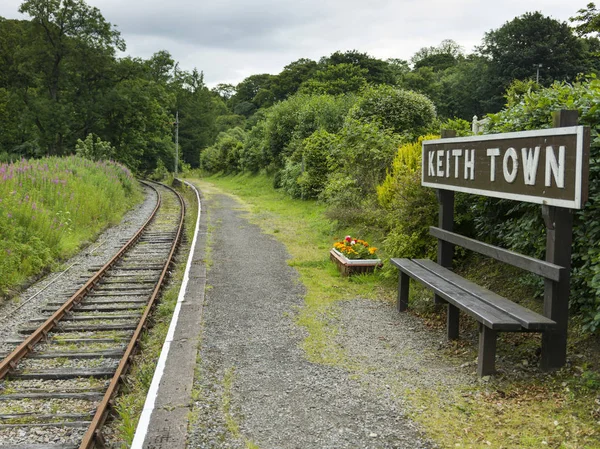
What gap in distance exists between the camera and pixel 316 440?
403 cm

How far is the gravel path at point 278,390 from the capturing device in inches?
161

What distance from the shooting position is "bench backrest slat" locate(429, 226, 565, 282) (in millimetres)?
4582

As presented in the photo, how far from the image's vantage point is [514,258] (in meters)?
5.24

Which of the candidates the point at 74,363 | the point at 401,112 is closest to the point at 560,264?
the point at 74,363

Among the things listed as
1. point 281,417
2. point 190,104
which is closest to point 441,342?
point 281,417

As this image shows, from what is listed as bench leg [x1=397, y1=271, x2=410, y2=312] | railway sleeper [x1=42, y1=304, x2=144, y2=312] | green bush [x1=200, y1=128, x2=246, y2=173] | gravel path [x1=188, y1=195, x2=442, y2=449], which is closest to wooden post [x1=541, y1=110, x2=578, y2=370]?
gravel path [x1=188, y1=195, x2=442, y2=449]

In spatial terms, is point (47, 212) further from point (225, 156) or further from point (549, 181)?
point (225, 156)

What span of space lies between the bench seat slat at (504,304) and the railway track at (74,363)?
11.9 feet

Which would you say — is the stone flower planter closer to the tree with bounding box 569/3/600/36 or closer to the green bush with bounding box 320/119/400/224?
the green bush with bounding box 320/119/400/224

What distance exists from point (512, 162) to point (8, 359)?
5590mm

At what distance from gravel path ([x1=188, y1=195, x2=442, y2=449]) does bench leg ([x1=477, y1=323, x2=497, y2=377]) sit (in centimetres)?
63

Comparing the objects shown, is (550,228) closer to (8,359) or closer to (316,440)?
(316,440)

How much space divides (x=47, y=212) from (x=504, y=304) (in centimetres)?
1182

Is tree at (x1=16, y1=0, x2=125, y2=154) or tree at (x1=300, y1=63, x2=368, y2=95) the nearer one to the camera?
tree at (x1=16, y1=0, x2=125, y2=154)
